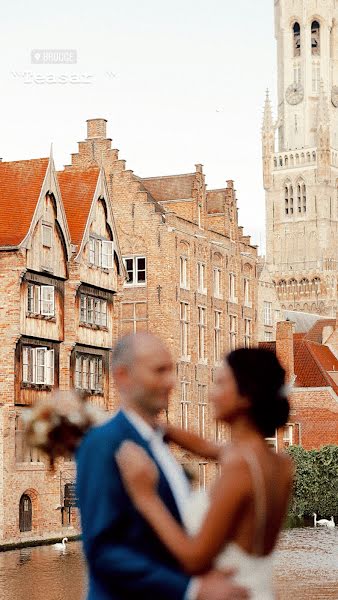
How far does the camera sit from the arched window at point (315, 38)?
569ft

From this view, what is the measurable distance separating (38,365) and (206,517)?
39.4m

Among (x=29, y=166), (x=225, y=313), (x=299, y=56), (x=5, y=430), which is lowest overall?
(x=5, y=430)

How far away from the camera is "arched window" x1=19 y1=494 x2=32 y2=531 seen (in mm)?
42875

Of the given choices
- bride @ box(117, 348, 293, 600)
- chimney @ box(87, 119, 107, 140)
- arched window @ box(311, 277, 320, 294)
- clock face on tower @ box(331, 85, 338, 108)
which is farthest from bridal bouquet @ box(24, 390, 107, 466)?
clock face on tower @ box(331, 85, 338, 108)

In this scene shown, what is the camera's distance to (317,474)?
56781mm

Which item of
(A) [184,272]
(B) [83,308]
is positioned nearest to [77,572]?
(B) [83,308]

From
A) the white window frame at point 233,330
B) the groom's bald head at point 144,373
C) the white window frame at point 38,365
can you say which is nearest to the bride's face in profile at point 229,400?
the groom's bald head at point 144,373

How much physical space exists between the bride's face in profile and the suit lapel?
330 millimetres

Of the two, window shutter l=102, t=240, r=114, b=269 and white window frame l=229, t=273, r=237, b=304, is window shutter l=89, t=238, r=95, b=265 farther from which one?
white window frame l=229, t=273, r=237, b=304

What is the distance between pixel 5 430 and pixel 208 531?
37.5 meters

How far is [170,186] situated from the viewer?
62656mm

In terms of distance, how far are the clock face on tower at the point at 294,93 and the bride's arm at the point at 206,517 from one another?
169 meters

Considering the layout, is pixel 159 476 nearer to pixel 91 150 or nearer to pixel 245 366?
pixel 245 366

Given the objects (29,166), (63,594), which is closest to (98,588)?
(63,594)
